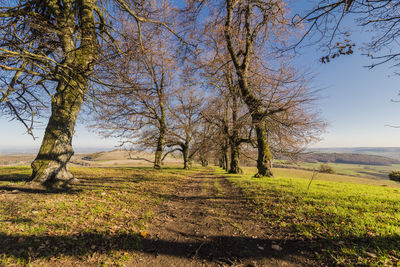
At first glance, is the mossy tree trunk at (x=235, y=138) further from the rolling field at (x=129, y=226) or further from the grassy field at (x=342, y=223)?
the rolling field at (x=129, y=226)

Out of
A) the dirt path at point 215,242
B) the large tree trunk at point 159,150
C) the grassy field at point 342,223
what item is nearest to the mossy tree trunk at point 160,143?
the large tree trunk at point 159,150

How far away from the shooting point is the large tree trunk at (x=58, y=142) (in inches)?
224

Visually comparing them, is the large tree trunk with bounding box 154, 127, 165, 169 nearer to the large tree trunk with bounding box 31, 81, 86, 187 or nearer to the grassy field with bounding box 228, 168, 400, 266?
the large tree trunk with bounding box 31, 81, 86, 187

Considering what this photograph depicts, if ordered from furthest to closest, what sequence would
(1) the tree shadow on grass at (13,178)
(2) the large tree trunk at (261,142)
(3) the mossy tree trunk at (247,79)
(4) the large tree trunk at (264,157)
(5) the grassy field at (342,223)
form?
(4) the large tree trunk at (264,157), (2) the large tree trunk at (261,142), (3) the mossy tree trunk at (247,79), (1) the tree shadow on grass at (13,178), (5) the grassy field at (342,223)

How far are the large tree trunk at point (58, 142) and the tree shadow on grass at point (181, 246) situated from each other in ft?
12.5

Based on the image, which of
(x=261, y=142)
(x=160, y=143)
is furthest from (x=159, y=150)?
(x=261, y=142)

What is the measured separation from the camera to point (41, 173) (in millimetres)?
5598

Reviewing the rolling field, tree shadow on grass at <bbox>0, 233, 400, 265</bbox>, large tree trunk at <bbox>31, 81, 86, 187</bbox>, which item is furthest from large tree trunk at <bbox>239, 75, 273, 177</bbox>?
large tree trunk at <bbox>31, 81, 86, 187</bbox>

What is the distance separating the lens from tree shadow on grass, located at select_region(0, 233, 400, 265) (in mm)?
2441

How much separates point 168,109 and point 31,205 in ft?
44.9

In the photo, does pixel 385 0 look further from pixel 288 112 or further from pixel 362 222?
pixel 362 222

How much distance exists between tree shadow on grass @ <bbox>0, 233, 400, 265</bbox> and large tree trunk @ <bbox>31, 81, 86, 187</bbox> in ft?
12.5

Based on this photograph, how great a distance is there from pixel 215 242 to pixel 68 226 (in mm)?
3154

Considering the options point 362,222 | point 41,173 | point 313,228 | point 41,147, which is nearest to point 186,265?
point 313,228
